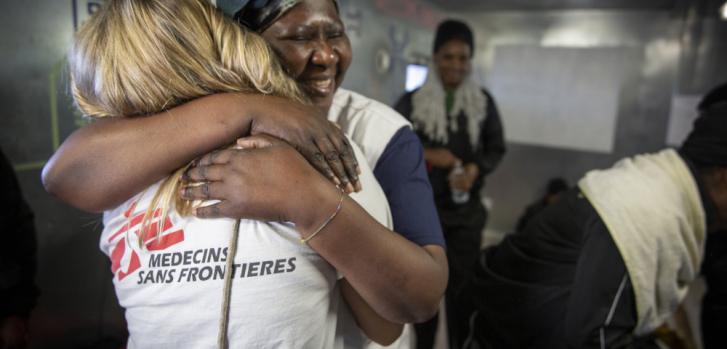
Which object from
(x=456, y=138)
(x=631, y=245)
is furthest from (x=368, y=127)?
(x=456, y=138)

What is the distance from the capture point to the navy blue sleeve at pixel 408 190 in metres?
0.85

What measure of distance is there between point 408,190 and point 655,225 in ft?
2.21

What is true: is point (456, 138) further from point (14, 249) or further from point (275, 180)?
point (275, 180)

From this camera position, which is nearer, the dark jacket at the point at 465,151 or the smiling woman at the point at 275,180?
the smiling woman at the point at 275,180

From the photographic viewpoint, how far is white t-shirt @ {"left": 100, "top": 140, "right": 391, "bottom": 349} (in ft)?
1.98

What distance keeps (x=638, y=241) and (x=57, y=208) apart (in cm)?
154

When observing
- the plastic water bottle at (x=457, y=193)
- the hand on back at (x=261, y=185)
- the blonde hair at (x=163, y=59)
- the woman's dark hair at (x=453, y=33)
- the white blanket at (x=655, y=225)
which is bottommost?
the plastic water bottle at (x=457, y=193)

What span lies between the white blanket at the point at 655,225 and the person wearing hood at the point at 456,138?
98cm

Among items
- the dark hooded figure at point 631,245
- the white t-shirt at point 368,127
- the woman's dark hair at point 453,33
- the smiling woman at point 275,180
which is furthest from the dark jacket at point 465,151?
the smiling woman at point 275,180

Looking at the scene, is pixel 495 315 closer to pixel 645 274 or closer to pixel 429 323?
pixel 645 274

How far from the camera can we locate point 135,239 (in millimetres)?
659

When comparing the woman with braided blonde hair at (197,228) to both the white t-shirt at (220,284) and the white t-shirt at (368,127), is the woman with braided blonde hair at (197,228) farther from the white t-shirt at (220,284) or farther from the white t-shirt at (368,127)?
the white t-shirt at (368,127)

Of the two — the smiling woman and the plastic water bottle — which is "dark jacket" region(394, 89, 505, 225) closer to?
the plastic water bottle

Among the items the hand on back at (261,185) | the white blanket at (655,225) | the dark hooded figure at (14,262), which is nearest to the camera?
the hand on back at (261,185)
